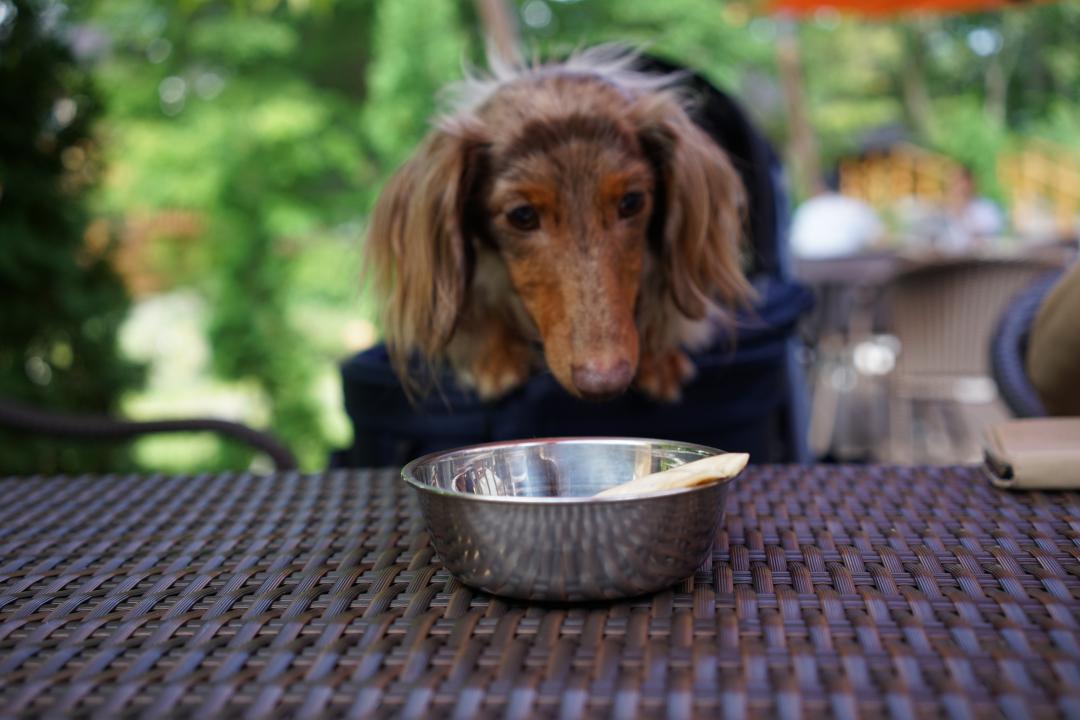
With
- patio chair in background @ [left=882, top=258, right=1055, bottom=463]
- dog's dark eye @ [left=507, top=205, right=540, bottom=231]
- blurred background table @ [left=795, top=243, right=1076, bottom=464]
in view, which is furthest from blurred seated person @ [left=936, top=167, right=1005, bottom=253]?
dog's dark eye @ [left=507, top=205, right=540, bottom=231]

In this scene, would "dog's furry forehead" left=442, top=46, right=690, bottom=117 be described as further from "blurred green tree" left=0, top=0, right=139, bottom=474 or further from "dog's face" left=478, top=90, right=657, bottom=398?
"blurred green tree" left=0, top=0, right=139, bottom=474

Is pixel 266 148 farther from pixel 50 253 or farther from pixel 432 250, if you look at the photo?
pixel 432 250

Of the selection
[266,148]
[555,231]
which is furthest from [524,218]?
[266,148]

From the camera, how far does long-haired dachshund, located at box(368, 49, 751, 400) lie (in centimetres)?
152

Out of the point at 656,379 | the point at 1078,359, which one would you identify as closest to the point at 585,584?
the point at 1078,359

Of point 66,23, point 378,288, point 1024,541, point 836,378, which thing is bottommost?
point 836,378

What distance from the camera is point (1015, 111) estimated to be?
45.8 ft

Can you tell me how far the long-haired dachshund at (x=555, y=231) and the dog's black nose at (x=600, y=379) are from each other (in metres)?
0.06

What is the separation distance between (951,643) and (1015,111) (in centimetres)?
1554

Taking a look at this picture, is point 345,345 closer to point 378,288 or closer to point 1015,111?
point 378,288

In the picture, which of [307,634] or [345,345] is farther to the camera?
[345,345]

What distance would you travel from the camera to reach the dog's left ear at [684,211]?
1.76 meters

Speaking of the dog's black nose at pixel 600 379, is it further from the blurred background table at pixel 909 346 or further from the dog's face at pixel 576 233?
the blurred background table at pixel 909 346

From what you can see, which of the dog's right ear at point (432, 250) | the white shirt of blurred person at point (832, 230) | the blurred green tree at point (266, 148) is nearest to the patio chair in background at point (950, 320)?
the white shirt of blurred person at point (832, 230)
